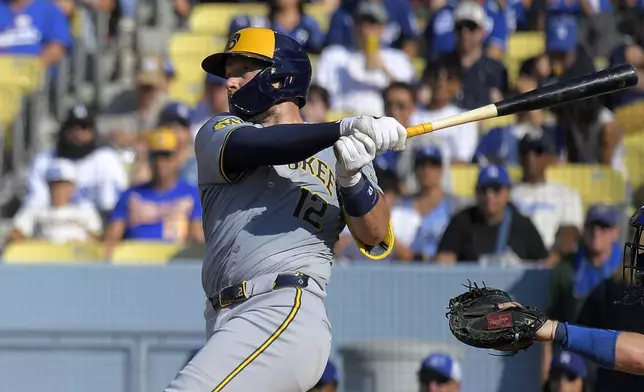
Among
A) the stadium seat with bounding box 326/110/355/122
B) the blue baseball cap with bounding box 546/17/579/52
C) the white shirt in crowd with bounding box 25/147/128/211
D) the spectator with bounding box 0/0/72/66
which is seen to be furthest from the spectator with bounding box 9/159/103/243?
the blue baseball cap with bounding box 546/17/579/52

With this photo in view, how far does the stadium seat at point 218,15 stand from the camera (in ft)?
34.9

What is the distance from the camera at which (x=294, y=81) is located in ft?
14.3

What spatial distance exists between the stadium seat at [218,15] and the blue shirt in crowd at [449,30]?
1643 millimetres

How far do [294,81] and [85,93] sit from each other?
253 inches

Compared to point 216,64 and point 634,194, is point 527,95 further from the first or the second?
point 634,194

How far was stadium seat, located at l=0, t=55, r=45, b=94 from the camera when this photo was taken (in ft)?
32.2

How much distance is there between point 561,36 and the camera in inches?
359

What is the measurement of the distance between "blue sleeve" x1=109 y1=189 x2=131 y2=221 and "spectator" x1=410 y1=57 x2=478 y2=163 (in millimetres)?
1931

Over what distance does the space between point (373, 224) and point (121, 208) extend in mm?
4157

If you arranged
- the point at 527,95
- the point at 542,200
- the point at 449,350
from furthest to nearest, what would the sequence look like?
1. the point at 542,200
2. the point at 449,350
3. the point at 527,95

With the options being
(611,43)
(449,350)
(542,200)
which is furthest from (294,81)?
(611,43)

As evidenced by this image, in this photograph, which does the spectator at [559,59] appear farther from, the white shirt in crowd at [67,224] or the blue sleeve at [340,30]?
the white shirt in crowd at [67,224]

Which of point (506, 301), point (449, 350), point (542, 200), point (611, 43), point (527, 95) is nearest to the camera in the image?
point (506, 301)

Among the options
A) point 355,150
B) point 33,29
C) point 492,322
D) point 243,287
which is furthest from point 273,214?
point 33,29
